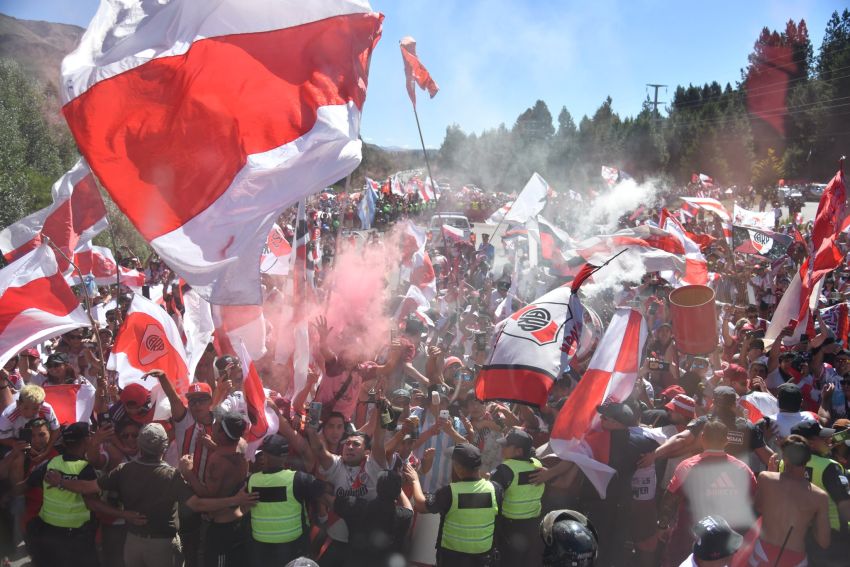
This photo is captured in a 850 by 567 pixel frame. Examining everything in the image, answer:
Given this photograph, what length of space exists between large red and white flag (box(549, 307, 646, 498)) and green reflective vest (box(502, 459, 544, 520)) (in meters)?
0.44

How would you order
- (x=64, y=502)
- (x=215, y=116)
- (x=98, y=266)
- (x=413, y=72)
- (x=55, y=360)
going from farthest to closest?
1. (x=98, y=266)
2. (x=413, y=72)
3. (x=55, y=360)
4. (x=215, y=116)
5. (x=64, y=502)

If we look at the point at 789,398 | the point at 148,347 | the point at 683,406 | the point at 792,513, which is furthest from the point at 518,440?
the point at 148,347

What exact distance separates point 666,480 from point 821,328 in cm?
411

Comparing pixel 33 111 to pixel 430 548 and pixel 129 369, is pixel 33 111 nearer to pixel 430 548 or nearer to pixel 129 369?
pixel 129 369

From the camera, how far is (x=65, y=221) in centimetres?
845

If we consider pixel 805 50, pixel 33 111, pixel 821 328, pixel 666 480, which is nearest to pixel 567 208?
pixel 33 111

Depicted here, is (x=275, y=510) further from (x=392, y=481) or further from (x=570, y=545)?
(x=570, y=545)

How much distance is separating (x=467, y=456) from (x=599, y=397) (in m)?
1.51

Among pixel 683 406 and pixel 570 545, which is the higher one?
pixel 570 545

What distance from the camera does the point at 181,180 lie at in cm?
470

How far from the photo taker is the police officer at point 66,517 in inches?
181

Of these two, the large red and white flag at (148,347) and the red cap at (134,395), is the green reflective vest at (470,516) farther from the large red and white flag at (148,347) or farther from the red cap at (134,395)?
the large red and white flag at (148,347)

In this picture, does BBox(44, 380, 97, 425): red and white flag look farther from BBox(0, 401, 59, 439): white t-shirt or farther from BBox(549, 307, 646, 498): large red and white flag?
BBox(549, 307, 646, 498): large red and white flag

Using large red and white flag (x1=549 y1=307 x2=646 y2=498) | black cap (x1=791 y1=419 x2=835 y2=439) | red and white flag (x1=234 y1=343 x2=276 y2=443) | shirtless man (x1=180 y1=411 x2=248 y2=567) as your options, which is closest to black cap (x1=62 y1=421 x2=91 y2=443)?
shirtless man (x1=180 y1=411 x2=248 y2=567)
